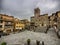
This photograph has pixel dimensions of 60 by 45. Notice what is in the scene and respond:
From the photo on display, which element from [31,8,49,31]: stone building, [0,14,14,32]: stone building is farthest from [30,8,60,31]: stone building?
[0,14,14,32]: stone building

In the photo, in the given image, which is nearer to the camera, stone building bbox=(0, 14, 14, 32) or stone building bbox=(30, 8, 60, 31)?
stone building bbox=(0, 14, 14, 32)

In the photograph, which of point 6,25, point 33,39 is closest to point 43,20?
point 6,25

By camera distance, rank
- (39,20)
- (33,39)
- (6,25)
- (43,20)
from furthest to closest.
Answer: (39,20) < (43,20) < (6,25) < (33,39)

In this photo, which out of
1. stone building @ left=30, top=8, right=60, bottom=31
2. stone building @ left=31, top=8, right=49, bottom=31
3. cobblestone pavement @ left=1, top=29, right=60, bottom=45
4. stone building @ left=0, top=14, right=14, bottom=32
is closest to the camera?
cobblestone pavement @ left=1, top=29, right=60, bottom=45

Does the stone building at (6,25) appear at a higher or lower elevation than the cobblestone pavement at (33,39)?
higher

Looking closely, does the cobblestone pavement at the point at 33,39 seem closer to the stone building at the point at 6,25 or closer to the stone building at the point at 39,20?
the stone building at the point at 6,25

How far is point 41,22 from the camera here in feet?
57.4

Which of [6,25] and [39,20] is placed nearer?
[6,25]

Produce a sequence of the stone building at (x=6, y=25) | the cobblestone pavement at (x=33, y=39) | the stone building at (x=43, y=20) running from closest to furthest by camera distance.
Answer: the cobblestone pavement at (x=33, y=39) < the stone building at (x=6, y=25) < the stone building at (x=43, y=20)

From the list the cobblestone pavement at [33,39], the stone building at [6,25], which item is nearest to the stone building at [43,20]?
the stone building at [6,25]

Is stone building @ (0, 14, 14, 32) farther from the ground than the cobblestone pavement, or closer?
farther from the ground

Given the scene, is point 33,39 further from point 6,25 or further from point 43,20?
point 43,20

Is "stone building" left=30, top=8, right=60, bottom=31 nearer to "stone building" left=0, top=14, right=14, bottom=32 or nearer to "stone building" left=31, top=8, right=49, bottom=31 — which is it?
"stone building" left=31, top=8, right=49, bottom=31

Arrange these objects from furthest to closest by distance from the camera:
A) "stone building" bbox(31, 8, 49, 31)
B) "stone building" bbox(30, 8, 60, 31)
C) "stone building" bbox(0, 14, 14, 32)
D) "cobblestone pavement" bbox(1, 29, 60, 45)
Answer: "stone building" bbox(31, 8, 49, 31), "stone building" bbox(30, 8, 60, 31), "stone building" bbox(0, 14, 14, 32), "cobblestone pavement" bbox(1, 29, 60, 45)
